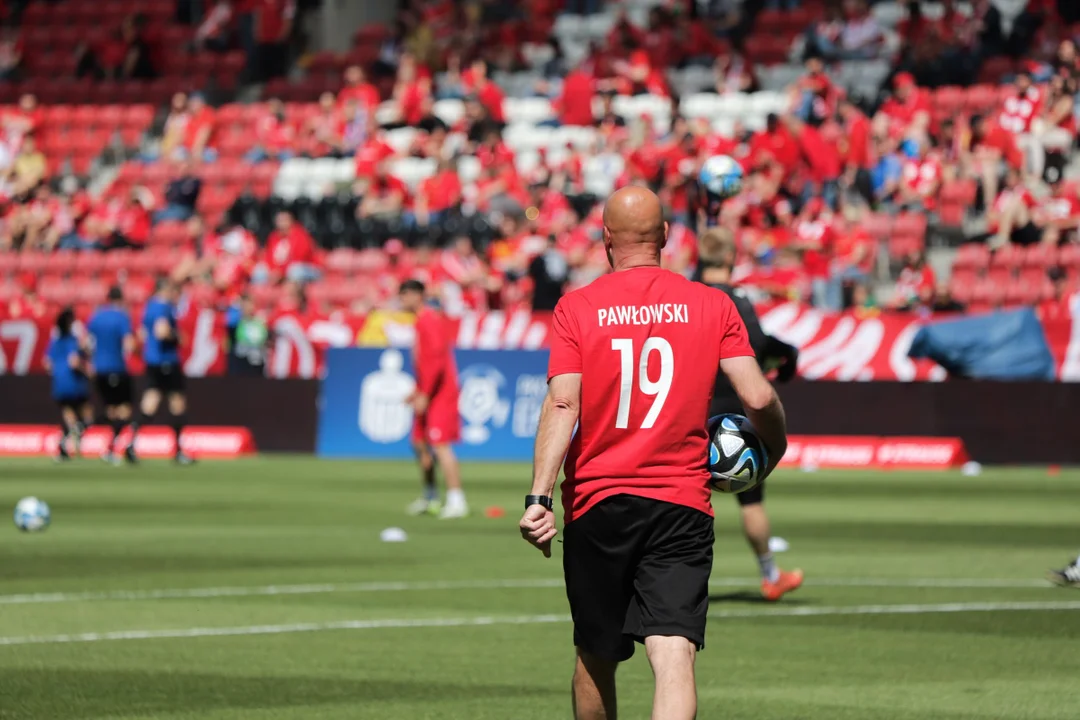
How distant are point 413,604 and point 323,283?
20.7m

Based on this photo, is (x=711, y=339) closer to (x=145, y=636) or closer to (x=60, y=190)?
(x=145, y=636)

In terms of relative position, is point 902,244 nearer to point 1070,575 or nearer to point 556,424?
point 1070,575

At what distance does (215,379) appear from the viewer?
30641mm

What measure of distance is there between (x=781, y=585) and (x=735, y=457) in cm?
617

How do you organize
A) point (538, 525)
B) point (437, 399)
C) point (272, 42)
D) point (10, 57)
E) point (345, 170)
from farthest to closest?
point (10, 57) < point (272, 42) < point (345, 170) < point (437, 399) < point (538, 525)

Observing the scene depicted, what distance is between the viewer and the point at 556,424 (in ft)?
21.1

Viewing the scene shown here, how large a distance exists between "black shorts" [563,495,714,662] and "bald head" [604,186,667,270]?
80 cm

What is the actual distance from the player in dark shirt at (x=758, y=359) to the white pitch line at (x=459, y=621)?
37 cm

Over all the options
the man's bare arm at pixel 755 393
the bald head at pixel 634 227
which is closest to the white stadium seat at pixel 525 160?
the bald head at pixel 634 227

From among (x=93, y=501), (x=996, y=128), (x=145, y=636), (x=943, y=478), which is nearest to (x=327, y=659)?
(x=145, y=636)

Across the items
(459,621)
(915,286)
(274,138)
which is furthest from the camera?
(274,138)

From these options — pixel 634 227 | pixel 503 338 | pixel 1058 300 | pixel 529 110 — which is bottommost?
pixel 503 338

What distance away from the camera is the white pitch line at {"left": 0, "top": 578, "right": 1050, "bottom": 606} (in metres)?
12.9

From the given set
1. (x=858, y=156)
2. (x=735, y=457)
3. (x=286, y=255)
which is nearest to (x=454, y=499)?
(x=858, y=156)
